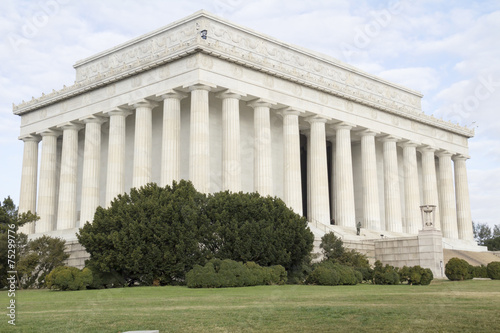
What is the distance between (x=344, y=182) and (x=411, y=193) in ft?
41.2

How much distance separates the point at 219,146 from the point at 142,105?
27.5ft

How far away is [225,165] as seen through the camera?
183 feet

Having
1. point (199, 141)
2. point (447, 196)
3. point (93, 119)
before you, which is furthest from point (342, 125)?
point (93, 119)

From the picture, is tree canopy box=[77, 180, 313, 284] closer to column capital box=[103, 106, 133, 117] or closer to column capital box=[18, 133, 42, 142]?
column capital box=[103, 106, 133, 117]

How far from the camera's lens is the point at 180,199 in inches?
1547

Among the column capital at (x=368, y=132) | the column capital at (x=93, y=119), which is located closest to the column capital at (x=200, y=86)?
the column capital at (x=93, y=119)

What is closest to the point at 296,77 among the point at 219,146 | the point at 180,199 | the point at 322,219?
the point at 219,146

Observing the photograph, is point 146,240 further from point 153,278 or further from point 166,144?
point 166,144

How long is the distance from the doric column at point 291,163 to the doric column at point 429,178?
2341 centimetres

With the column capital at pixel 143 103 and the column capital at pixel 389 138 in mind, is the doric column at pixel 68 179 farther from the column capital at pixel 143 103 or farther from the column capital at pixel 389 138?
the column capital at pixel 389 138

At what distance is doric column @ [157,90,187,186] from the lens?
182ft

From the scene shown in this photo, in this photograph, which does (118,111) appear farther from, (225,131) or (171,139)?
(225,131)

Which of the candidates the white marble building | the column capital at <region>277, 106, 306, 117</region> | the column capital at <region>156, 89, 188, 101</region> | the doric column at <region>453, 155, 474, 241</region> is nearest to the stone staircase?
the white marble building

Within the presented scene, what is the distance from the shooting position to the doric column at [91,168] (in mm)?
62031
